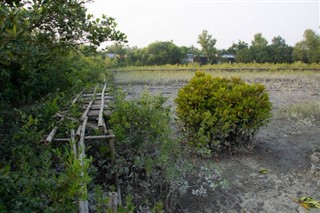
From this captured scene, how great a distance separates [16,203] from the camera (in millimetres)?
1571

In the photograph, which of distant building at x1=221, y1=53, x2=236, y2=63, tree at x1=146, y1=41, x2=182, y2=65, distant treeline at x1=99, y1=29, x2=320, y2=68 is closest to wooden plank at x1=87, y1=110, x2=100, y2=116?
distant treeline at x1=99, y1=29, x2=320, y2=68

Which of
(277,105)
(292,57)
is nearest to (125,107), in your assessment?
(277,105)

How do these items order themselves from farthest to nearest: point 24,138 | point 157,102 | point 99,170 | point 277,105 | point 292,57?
1. point 292,57
2. point 277,105
3. point 157,102
4. point 99,170
5. point 24,138

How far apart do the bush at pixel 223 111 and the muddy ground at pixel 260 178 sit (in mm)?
253

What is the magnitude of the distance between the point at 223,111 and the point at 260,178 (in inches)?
39.7

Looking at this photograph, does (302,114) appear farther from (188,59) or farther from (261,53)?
(188,59)

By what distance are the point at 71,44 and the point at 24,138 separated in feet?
3.15

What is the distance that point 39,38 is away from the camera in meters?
2.57

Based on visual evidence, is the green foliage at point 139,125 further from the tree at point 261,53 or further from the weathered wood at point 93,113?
the tree at point 261,53

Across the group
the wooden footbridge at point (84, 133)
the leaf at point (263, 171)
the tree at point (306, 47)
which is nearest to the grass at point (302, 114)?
the leaf at point (263, 171)

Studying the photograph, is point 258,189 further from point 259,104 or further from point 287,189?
point 259,104

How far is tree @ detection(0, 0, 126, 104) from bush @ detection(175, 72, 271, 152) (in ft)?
→ 5.60

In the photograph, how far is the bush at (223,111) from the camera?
14.0ft

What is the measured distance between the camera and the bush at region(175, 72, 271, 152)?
4.27m
